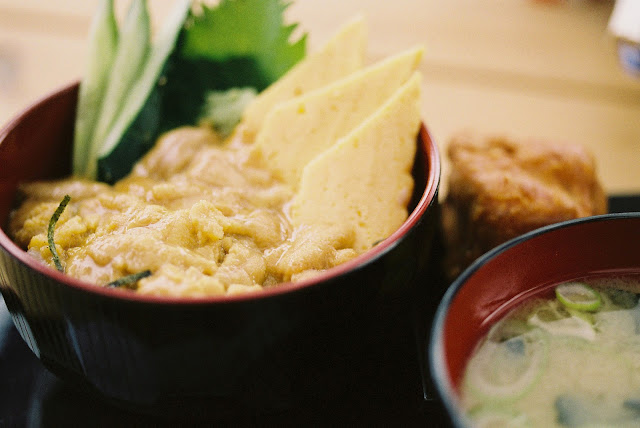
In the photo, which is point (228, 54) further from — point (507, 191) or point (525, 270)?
point (525, 270)

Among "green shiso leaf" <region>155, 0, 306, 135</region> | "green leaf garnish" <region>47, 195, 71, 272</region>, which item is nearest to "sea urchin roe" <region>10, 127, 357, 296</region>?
"green leaf garnish" <region>47, 195, 71, 272</region>

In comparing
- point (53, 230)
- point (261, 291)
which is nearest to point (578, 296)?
point (261, 291)

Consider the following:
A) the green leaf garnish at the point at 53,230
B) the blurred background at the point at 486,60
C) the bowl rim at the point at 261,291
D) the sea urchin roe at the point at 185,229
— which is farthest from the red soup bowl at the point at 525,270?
the blurred background at the point at 486,60

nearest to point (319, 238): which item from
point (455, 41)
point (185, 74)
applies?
point (185, 74)

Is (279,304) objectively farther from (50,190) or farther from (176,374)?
(50,190)

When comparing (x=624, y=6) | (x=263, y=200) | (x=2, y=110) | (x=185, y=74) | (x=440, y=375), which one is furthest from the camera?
(x=624, y=6)

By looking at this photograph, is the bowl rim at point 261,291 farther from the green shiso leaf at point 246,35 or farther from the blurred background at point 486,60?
the blurred background at point 486,60
